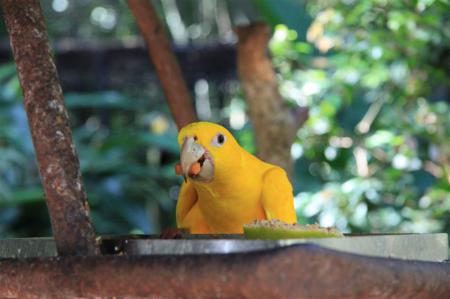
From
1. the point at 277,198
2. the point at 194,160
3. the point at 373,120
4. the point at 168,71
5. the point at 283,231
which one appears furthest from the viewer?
the point at 373,120

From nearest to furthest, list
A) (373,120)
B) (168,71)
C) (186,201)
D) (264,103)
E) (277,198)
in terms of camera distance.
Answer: (277,198)
(186,201)
(168,71)
(264,103)
(373,120)

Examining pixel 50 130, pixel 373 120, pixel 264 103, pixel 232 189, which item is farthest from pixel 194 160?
pixel 373 120

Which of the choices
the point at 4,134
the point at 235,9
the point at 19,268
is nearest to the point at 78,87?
the point at 235,9

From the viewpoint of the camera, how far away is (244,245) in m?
0.79

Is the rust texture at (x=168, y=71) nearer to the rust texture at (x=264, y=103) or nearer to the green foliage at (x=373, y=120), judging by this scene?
the rust texture at (x=264, y=103)

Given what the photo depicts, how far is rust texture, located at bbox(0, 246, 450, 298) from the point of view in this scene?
73 centimetres

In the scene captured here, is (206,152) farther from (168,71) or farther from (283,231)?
(168,71)

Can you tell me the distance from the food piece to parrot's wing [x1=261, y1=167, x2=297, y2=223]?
0.51 metres

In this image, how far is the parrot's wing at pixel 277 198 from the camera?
151 cm

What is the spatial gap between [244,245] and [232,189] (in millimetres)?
754

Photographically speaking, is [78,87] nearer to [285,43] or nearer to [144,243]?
[285,43]

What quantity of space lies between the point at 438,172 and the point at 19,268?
8.63 ft

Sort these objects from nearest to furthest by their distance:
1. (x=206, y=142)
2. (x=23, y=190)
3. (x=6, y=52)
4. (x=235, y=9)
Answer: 1. (x=206, y=142)
2. (x=23, y=190)
3. (x=235, y=9)
4. (x=6, y=52)

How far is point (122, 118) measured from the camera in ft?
22.3
